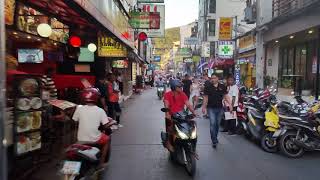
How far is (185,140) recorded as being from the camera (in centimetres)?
785

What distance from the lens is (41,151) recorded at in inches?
336

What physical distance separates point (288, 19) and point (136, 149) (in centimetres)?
1359

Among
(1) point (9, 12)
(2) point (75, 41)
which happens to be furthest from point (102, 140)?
(2) point (75, 41)

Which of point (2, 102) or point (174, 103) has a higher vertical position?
point (2, 102)

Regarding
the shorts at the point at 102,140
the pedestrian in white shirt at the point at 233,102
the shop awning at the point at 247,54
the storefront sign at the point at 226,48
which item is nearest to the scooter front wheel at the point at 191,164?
the shorts at the point at 102,140

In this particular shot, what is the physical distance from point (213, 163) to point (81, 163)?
13.0ft

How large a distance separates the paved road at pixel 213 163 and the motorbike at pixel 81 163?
192cm

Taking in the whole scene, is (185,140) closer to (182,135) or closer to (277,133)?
(182,135)

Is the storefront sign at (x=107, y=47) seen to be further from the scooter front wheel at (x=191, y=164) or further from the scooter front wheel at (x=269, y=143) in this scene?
the scooter front wheel at (x=191, y=164)

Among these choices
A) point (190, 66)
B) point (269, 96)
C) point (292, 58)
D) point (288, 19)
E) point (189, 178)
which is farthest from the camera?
point (190, 66)

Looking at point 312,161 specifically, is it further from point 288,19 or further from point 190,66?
point 190,66

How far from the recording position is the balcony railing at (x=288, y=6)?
766 inches

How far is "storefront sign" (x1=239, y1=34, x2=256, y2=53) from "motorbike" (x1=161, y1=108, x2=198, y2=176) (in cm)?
2320

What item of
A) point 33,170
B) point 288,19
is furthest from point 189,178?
point 288,19
